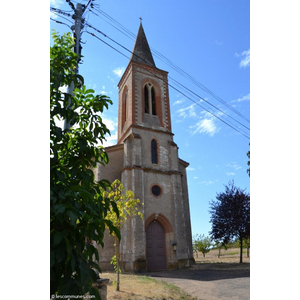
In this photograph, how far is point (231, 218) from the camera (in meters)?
20.9

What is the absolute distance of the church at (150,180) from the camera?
659 inches

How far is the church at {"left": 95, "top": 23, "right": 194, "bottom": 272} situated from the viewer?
55.0ft

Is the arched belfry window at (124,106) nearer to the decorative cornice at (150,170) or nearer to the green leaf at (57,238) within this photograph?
the decorative cornice at (150,170)

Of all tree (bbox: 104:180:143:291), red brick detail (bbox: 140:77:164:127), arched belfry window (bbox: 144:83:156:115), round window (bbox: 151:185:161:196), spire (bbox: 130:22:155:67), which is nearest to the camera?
tree (bbox: 104:180:143:291)

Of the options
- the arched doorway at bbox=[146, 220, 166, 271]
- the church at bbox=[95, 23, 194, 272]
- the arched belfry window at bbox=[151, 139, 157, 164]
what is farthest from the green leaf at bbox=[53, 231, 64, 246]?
the arched belfry window at bbox=[151, 139, 157, 164]

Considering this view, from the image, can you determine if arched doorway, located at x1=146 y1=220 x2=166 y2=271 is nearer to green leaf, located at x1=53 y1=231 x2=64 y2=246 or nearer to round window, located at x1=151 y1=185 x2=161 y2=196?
round window, located at x1=151 y1=185 x2=161 y2=196

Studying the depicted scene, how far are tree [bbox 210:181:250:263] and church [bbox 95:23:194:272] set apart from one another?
9.22 ft

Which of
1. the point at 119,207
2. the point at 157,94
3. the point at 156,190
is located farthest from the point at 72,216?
the point at 157,94

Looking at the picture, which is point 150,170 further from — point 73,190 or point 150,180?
point 73,190

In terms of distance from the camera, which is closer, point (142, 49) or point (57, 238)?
point (57, 238)

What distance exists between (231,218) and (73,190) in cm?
2068
